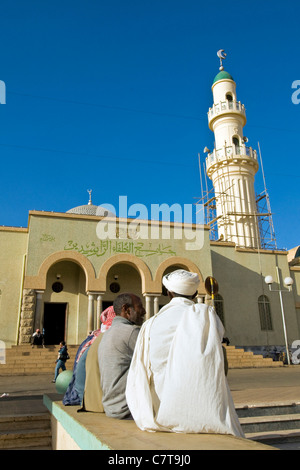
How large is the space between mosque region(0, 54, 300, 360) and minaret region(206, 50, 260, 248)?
612mm

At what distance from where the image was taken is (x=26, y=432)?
13.9ft

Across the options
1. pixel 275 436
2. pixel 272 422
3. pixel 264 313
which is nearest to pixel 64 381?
pixel 272 422

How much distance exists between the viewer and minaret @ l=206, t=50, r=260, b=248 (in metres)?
23.4

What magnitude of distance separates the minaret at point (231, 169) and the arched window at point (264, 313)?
3.67m

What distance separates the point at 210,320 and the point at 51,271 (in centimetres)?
1584

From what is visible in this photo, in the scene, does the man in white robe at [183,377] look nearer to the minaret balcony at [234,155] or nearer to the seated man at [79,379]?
the seated man at [79,379]

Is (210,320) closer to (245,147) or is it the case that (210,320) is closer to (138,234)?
(138,234)

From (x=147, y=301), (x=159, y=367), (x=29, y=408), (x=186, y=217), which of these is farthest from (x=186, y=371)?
(x=186, y=217)

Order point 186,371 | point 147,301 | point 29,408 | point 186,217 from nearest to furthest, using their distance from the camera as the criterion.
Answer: point 186,371 < point 29,408 < point 147,301 < point 186,217

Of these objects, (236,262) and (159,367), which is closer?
(159,367)

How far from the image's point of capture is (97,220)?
17141 mm

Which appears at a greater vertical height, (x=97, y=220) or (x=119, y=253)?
(x=97, y=220)

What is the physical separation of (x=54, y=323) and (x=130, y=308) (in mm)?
14699
